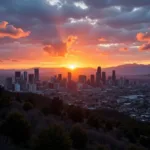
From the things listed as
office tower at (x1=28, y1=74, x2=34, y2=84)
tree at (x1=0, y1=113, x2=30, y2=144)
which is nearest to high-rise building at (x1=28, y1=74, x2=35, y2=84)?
office tower at (x1=28, y1=74, x2=34, y2=84)

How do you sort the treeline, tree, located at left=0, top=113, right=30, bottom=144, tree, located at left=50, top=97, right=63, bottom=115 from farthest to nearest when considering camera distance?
tree, located at left=50, top=97, right=63, bottom=115 < tree, located at left=0, top=113, right=30, bottom=144 < the treeline

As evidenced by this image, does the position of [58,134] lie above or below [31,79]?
below

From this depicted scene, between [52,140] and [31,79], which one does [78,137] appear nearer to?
[52,140]

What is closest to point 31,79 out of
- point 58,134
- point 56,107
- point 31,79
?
point 31,79

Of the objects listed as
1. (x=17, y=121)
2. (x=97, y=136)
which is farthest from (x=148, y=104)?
(x=17, y=121)

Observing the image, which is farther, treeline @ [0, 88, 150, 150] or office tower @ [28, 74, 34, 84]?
office tower @ [28, 74, 34, 84]

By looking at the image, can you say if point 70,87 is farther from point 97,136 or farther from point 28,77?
point 97,136

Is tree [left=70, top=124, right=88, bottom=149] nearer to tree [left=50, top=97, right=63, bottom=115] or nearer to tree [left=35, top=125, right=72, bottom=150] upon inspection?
tree [left=35, top=125, right=72, bottom=150]
